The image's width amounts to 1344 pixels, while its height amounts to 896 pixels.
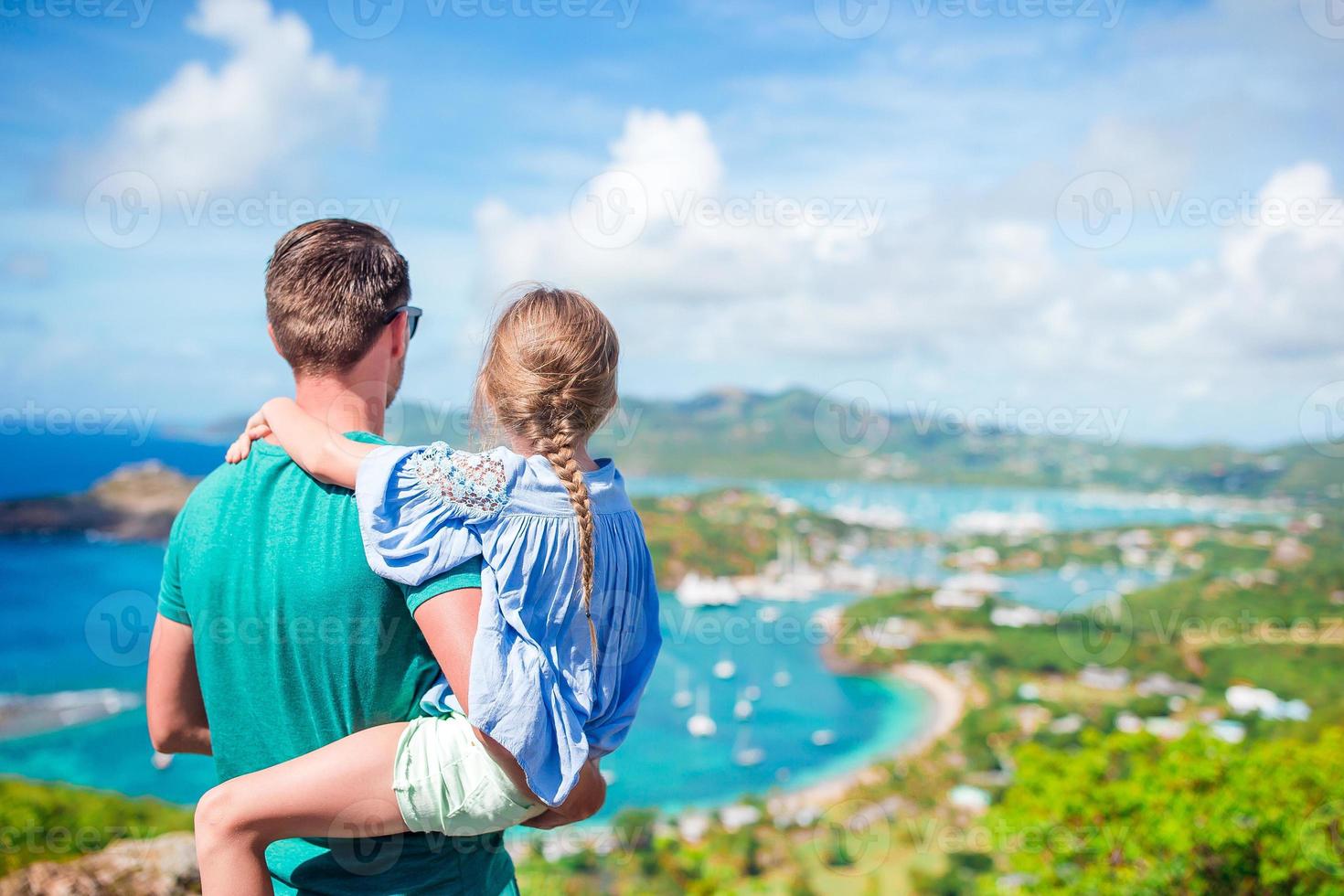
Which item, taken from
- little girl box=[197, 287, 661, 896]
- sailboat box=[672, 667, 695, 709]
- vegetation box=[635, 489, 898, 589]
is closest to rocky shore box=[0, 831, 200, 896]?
little girl box=[197, 287, 661, 896]

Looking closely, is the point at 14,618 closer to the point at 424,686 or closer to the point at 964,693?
the point at 964,693

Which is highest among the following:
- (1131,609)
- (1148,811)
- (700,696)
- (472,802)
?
(472,802)

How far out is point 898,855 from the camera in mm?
20469

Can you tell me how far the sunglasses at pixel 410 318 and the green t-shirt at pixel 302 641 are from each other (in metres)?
0.21

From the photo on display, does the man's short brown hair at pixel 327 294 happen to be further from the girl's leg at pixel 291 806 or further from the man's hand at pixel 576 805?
the man's hand at pixel 576 805

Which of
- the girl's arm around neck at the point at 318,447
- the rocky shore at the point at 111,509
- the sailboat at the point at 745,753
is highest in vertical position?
the girl's arm around neck at the point at 318,447

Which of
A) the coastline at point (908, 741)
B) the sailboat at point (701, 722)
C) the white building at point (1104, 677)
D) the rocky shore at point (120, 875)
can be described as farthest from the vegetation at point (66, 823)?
the white building at point (1104, 677)

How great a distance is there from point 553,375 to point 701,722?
35.2 meters

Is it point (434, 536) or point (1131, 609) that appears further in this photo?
point (1131, 609)

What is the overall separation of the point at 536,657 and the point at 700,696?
38773 mm

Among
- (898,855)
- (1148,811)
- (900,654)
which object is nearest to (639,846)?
(898,855)

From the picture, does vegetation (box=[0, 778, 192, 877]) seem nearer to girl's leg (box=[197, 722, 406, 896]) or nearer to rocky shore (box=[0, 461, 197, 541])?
girl's leg (box=[197, 722, 406, 896])

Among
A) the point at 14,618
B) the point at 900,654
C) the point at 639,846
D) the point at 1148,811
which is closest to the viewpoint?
the point at 1148,811

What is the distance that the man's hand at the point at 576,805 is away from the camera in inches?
54.1
